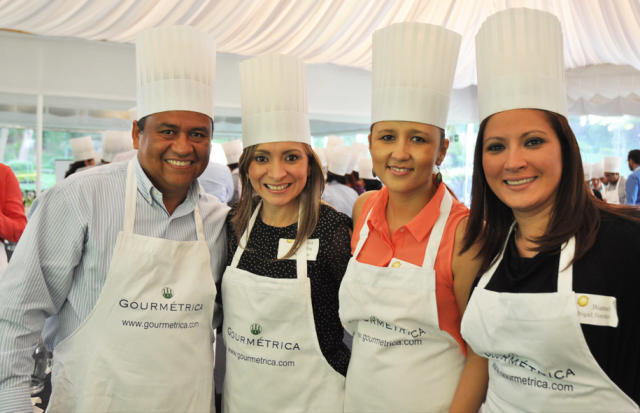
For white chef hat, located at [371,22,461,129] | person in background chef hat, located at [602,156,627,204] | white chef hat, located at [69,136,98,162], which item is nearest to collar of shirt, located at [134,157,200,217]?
white chef hat, located at [371,22,461,129]

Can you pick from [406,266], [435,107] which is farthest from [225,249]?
[435,107]

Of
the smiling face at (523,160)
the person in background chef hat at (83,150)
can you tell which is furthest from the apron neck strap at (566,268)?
the person in background chef hat at (83,150)

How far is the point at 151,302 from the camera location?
141 centimetres

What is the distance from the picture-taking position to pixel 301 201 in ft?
5.63

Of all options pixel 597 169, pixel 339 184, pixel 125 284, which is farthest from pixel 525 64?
pixel 597 169

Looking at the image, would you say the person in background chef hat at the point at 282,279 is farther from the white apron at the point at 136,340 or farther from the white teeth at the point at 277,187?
the white apron at the point at 136,340

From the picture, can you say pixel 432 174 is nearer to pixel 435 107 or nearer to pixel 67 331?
pixel 435 107

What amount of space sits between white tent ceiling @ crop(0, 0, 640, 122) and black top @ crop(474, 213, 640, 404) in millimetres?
4067

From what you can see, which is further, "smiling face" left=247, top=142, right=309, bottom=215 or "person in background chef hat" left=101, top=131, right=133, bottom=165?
"person in background chef hat" left=101, top=131, right=133, bottom=165

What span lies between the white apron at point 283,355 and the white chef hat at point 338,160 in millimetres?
4375

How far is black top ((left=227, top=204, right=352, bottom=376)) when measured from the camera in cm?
155

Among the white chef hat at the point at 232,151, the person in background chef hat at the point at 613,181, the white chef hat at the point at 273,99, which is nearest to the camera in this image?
the white chef hat at the point at 273,99

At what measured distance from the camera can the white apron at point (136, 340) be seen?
4.50ft

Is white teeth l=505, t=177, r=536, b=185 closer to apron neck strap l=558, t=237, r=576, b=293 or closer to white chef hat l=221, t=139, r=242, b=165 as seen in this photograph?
apron neck strap l=558, t=237, r=576, b=293
